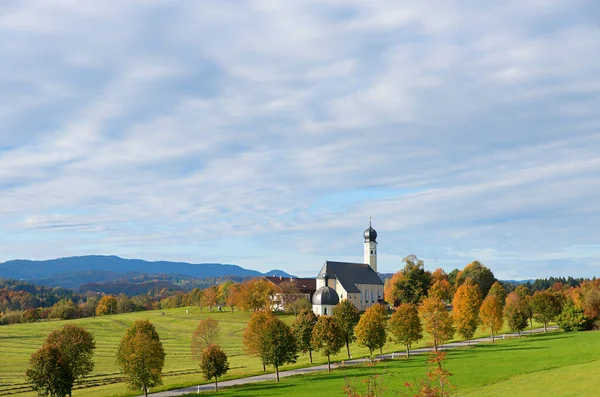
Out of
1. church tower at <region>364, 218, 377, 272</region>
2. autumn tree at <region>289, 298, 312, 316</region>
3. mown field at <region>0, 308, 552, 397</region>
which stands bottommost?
mown field at <region>0, 308, 552, 397</region>

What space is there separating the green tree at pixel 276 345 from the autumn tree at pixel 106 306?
131615 mm

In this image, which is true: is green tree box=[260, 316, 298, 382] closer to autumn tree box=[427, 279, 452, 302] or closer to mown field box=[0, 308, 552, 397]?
mown field box=[0, 308, 552, 397]

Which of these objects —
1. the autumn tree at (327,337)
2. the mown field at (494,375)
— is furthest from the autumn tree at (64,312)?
the mown field at (494,375)

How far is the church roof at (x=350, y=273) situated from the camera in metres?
152

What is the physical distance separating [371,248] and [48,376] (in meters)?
122

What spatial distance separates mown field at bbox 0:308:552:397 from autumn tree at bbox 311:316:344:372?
4.96 meters

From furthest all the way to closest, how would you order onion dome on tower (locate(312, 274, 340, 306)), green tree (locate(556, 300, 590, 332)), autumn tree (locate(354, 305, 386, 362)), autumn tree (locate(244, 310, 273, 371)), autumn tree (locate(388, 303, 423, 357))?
onion dome on tower (locate(312, 274, 340, 306)) → green tree (locate(556, 300, 590, 332)) → autumn tree (locate(388, 303, 423, 357)) → autumn tree (locate(354, 305, 386, 362)) → autumn tree (locate(244, 310, 273, 371))

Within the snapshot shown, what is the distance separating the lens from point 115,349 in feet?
356

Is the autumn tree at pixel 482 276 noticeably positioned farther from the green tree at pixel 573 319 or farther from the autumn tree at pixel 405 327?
the autumn tree at pixel 405 327

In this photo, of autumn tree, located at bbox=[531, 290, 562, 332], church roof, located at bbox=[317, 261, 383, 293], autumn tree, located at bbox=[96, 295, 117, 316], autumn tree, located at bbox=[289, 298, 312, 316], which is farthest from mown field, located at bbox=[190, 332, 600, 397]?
autumn tree, located at bbox=[96, 295, 117, 316]

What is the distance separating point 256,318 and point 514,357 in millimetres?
31347

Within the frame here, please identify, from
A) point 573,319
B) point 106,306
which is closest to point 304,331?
point 573,319

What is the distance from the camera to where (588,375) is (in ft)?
154

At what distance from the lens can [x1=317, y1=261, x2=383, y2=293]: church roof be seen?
152 m
